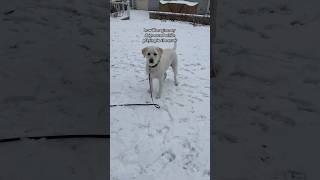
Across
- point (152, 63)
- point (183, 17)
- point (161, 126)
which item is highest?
point (152, 63)

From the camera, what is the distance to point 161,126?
4.62 m

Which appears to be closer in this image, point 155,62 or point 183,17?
point 155,62

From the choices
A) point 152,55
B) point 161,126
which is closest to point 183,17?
point 152,55

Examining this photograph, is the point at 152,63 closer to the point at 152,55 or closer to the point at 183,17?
the point at 152,55

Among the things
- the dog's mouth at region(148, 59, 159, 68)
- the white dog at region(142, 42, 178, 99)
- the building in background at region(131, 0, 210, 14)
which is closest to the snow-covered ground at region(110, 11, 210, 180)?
the white dog at region(142, 42, 178, 99)

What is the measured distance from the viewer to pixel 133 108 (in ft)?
16.9

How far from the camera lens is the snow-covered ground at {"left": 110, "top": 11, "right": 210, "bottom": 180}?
144 inches

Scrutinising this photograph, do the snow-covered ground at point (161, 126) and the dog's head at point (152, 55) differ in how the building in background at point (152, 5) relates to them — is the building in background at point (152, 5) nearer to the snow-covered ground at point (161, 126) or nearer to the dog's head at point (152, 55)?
the snow-covered ground at point (161, 126)

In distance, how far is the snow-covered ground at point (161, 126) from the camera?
365 centimetres

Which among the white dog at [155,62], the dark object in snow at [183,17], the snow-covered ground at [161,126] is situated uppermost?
the white dog at [155,62]

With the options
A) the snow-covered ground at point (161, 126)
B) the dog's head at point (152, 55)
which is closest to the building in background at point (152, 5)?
the snow-covered ground at point (161, 126)
